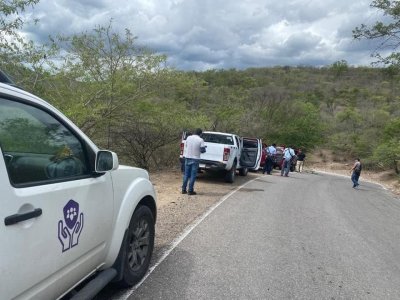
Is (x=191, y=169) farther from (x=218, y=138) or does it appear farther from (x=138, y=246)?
(x=138, y=246)

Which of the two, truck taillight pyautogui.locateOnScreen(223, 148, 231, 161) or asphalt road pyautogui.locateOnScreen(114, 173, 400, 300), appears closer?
asphalt road pyautogui.locateOnScreen(114, 173, 400, 300)

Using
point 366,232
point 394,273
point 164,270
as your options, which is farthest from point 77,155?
point 366,232

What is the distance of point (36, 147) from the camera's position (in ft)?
10.9

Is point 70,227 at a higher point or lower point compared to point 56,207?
lower

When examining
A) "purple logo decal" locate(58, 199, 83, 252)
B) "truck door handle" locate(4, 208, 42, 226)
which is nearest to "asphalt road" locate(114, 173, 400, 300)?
"purple logo decal" locate(58, 199, 83, 252)

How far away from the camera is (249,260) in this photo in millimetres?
6078

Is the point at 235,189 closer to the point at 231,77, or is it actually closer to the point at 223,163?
the point at 223,163

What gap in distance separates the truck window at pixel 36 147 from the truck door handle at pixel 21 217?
20cm

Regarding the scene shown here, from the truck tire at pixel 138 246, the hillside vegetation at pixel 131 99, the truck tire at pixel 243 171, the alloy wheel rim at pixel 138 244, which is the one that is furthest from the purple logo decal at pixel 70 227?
the truck tire at pixel 243 171

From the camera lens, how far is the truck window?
9.23 ft

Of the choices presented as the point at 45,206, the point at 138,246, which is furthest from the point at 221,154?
the point at 45,206

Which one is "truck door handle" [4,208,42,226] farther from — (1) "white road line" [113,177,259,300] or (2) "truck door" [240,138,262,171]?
(2) "truck door" [240,138,262,171]

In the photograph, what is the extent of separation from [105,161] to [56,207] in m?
0.81

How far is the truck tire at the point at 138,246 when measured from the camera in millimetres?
4500
